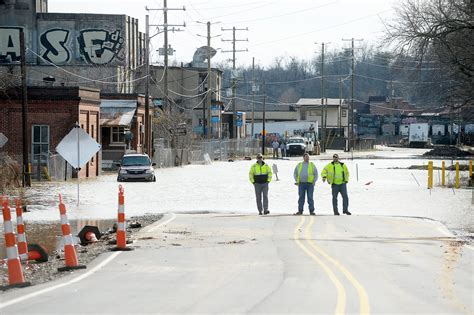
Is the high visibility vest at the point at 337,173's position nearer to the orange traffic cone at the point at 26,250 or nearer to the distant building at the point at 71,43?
the orange traffic cone at the point at 26,250

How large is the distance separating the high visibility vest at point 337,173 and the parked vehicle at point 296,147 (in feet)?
221

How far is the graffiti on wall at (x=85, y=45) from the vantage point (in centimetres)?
7694

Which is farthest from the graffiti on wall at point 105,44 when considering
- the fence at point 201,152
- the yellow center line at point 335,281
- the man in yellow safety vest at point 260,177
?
the yellow center line at point 335,281

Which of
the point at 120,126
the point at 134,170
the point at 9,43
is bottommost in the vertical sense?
the point at 134,170

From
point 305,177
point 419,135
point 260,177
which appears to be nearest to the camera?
point 305,177

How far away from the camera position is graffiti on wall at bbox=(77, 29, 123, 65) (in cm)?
7712

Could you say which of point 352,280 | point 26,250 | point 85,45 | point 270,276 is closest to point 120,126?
point 85,45

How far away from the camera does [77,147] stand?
30828 mm

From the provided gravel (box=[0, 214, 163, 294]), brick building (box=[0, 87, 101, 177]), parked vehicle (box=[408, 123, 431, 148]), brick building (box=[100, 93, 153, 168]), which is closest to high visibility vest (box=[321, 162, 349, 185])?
gravel (box=[0, 214, 163, 294])

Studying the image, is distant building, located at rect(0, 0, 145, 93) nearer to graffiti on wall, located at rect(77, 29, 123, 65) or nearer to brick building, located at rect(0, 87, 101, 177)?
graffiti on wall, located at rect(77, 29, 123, 65)

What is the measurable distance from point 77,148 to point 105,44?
4787 cm

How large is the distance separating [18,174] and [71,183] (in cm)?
415

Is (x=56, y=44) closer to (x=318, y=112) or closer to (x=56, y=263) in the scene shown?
(x=56, y=263)

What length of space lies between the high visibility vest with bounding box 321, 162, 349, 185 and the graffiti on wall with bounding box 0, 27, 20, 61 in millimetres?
52847
